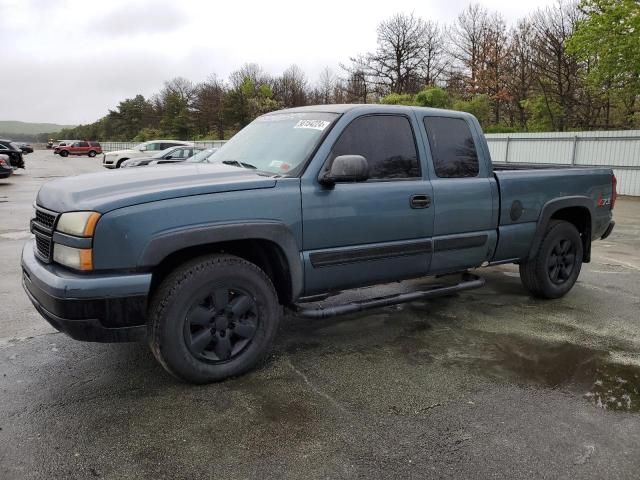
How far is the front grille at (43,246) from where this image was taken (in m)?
3.24

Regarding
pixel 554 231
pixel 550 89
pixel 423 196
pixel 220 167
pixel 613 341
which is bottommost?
pixel 613 341

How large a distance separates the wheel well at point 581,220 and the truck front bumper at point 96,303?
4295mm

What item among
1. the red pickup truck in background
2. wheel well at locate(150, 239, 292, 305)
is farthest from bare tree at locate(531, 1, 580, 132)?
the red pickup truck in background

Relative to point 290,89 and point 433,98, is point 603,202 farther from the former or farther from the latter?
point 290,89

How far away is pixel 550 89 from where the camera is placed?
2694 centimetres

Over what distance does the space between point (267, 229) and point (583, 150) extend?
17.6 m

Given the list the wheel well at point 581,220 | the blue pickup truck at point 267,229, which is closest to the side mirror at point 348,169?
the blue pickup truck at point 267,229

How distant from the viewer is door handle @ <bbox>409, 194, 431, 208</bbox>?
4.11 m

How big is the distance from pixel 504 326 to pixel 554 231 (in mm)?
1287

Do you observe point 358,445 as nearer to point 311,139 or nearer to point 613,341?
point 311,139

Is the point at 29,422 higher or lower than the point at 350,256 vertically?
lower

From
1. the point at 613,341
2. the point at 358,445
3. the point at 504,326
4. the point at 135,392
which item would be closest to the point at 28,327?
the point at 135,392

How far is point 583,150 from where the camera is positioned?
59.0 ft

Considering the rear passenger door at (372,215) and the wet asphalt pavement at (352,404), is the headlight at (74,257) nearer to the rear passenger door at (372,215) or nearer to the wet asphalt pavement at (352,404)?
the wet asphalt pavement at (352,404)
